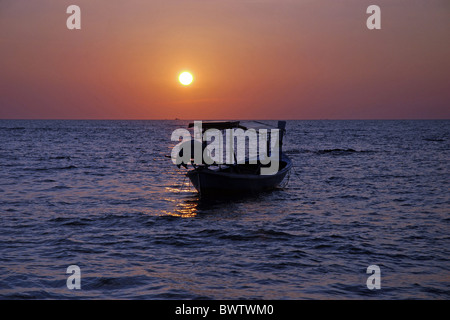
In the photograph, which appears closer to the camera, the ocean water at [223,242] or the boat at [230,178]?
the ocean water at [223,242]

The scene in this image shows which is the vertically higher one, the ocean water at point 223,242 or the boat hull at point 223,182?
the boat hull at point 223,182

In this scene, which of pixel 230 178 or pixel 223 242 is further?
pixel 230 178

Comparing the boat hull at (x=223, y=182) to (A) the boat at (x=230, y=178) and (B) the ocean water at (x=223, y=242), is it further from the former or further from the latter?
(B) the ocean water at (x=223, y=242)

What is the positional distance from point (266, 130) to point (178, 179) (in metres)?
9.17

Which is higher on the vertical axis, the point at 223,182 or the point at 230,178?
the point at 230,178

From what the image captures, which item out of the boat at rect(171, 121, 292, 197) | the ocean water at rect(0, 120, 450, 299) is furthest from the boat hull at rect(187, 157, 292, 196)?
the ocean water at rect(0, 120, 450, 299)

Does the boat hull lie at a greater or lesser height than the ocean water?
greater

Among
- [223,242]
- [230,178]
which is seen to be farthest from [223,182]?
[223,242]

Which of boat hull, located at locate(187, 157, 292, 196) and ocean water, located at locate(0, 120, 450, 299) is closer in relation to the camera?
ocean water, located at locate(0, 120, 450, 299)

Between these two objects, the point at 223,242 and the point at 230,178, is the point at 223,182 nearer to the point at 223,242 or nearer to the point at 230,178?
the point at 230,178

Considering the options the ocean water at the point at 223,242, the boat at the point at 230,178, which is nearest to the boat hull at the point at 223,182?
the boat at the point at 230,178

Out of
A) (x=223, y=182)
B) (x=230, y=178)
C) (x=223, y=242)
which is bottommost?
(x=223, y=242)

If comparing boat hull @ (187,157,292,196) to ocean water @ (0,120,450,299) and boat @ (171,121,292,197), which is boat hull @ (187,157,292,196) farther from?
ocean water @ (0,120,450,299)

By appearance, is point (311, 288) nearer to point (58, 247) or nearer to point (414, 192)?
point (58, 247)
